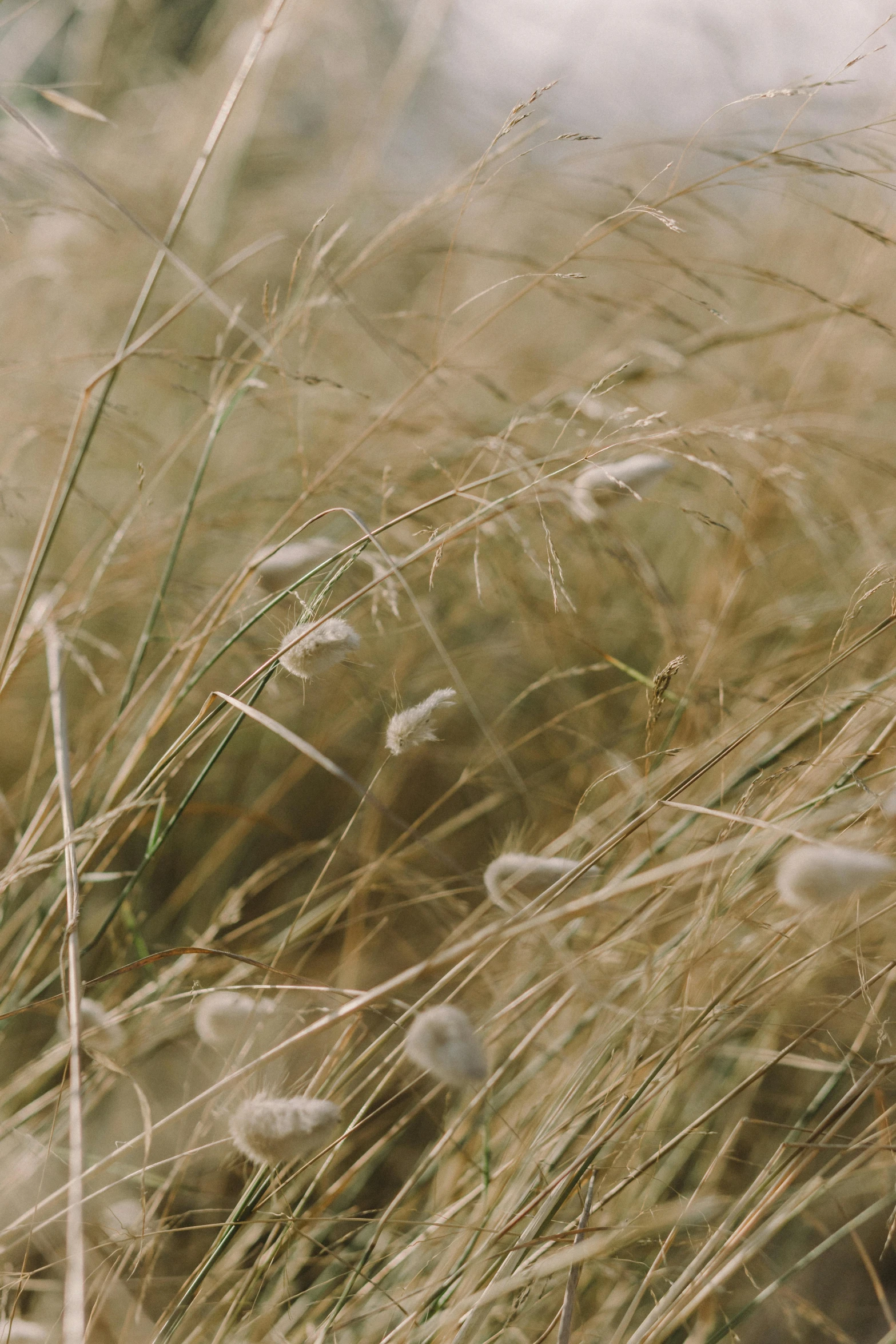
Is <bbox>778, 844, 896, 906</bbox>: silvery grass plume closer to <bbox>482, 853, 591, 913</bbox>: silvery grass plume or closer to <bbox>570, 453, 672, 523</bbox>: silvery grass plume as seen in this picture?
<bbox>482, 853, 591, 913</bbox>: silvery grass plume

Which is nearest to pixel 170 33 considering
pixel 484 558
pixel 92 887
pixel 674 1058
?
pixel 484 558

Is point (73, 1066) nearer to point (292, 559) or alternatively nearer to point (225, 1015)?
point (225, 1015)

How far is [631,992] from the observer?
0.61 meters

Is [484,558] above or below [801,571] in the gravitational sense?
above

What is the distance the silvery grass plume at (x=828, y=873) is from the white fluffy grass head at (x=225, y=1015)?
1.09 ft

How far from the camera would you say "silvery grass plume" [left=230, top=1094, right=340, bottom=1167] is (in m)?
0.39

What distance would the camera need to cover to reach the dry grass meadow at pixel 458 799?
47cm

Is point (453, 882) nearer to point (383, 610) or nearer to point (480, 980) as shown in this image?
point (480, 980)

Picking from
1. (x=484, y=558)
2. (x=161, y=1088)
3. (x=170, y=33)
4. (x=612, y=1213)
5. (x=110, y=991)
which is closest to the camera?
(x=612, y=1213)

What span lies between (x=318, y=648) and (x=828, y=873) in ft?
0.88

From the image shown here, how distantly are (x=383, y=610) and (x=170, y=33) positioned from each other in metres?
3.25

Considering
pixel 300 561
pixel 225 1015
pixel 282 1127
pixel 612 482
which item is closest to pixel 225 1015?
pixel 225 1015

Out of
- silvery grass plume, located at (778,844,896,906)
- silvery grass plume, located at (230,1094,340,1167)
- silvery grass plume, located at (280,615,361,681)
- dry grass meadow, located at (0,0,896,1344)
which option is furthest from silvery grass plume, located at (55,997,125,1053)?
silvery grass plume, located at (778,844,896,906)

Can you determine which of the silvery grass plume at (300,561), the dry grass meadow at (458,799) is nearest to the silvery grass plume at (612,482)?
the dry grass meadow at (458,799)
